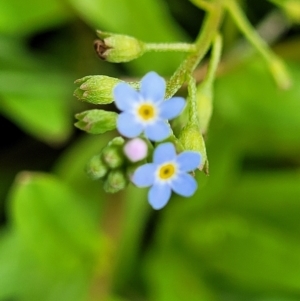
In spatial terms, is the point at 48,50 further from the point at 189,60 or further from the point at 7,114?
the point at 189,60

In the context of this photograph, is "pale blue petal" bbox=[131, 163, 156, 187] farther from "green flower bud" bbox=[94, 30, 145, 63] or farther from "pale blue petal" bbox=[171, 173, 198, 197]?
"green flower bud" bbox=[94, 30, 145, 63]

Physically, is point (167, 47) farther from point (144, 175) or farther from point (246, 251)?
point (246, 251)

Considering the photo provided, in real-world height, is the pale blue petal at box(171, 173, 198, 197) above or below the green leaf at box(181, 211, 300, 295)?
below

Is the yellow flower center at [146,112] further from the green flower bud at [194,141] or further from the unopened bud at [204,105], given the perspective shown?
the unopened bud at [204,105]

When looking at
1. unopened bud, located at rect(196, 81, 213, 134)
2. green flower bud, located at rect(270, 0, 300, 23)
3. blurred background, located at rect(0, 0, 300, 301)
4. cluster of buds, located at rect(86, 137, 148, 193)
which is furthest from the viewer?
blurred background, located at rect(0, 0, 300, 301)

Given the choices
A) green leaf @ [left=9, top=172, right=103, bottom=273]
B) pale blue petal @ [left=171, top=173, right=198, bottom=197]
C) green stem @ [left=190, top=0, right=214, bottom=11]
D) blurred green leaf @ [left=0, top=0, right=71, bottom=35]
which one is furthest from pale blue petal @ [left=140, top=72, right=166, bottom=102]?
blurred green leaf @ [left=0, top=0, right=71, bottom=35]

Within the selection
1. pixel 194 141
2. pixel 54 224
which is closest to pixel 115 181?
pixel 194 141
